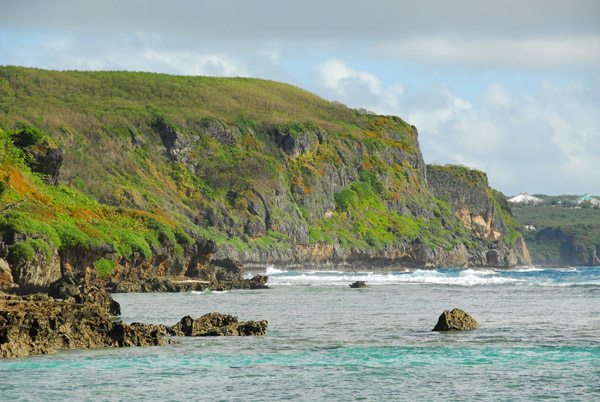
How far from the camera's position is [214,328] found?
32.1 m

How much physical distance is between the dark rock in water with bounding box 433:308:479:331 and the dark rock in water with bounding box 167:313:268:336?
7136 millimetres

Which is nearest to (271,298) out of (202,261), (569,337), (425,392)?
(202,261)

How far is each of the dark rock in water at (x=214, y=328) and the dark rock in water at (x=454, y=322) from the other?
7.14m

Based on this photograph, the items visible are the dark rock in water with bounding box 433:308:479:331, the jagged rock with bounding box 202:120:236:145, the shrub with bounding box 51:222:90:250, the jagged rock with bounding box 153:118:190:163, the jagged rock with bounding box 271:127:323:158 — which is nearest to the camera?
the dark rock in water with bounding box 433:308:479:331

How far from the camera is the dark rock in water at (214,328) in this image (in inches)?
1241

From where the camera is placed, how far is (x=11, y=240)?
54.2 metres

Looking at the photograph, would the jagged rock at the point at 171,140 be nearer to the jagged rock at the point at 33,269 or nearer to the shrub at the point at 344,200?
the shrub at the point at 344,200

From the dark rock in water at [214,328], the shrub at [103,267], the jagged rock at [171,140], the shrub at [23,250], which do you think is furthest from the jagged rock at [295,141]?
the dark rock in water at [214,328]

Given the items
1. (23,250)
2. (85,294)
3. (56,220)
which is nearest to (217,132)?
(56,220)

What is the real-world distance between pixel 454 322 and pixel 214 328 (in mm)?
9636

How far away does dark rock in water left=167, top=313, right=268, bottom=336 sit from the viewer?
31.5 metres

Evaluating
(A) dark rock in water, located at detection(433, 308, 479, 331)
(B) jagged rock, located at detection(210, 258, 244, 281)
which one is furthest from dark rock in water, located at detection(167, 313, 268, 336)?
(B) jagged rock, located at detection(210, 258, 244, 281)

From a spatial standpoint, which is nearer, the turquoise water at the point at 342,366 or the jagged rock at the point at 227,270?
the turquoise water at the point at 342,366

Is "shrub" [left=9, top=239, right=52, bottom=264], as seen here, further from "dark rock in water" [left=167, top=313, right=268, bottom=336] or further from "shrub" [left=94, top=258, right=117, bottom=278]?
"dark rock in water" [left=167, top=313, right=268, bottom=336]
